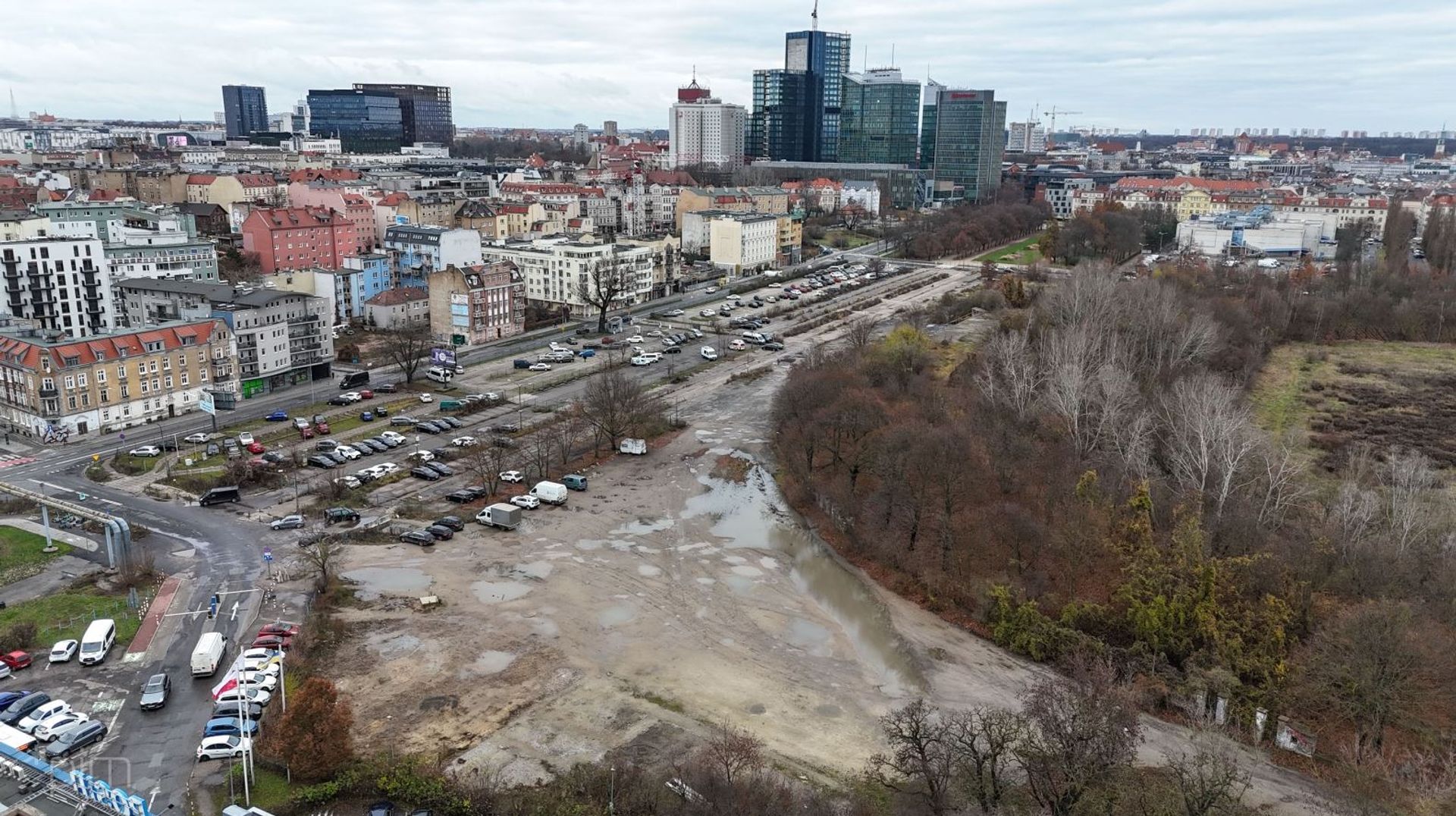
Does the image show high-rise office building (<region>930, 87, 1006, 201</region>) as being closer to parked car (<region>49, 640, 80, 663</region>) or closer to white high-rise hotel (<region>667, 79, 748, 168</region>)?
white high-rise hotel (<region>667, 79, 748, 168</region>)

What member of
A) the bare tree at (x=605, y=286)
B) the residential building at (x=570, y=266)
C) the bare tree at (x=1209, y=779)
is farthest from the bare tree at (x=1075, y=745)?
the residential building at (x=570, y=266)

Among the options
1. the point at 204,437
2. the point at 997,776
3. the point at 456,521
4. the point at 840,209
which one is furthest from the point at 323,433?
the point at 840,209

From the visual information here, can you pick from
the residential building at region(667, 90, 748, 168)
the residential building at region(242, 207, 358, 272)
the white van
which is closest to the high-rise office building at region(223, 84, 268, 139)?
the residential building at region(667, 90, 748, 168)

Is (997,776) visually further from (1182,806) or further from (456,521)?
(456,521)

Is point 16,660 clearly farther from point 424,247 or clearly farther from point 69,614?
point 424,247

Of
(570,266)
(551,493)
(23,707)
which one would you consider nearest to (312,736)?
(23,707)
